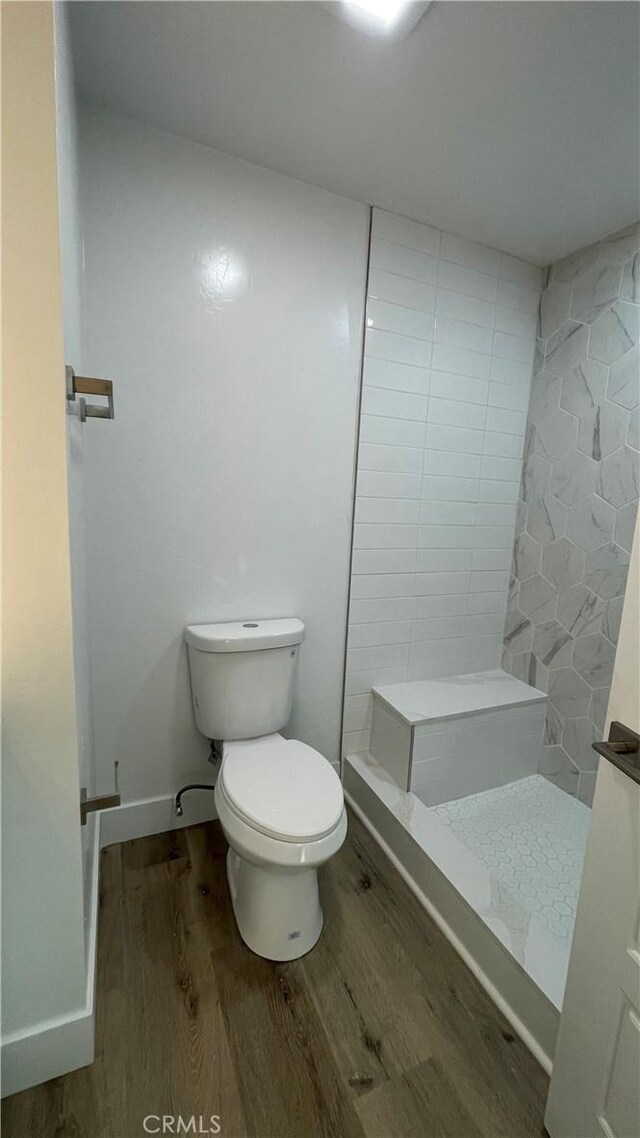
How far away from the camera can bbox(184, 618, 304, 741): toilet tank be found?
1.48 m

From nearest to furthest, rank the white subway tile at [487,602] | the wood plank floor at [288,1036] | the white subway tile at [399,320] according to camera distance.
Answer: the wood plank floor at [288,1036]
the white subway tile at [399,320]
the white subway tile at [487,602]

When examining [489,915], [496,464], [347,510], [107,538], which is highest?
[496,464]

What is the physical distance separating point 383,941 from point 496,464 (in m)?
1.79

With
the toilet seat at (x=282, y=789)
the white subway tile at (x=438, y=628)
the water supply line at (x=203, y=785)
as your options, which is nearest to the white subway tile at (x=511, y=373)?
the white subway tile at (x=438, y=628)

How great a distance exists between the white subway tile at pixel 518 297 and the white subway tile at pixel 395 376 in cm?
50

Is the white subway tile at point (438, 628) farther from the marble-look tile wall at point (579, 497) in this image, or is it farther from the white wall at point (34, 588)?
the white wall at point (34, 588)

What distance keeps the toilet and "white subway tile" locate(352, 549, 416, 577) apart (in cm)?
37

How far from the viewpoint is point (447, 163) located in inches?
55.6

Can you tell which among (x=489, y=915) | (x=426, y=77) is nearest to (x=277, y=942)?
(x=489, y=915)

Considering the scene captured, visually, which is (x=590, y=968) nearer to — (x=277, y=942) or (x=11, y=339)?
(x=277, y=942)

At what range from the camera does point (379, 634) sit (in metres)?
1.93

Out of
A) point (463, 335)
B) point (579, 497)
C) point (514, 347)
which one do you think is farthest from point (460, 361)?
point (579, 497)

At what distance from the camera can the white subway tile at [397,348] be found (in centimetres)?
170

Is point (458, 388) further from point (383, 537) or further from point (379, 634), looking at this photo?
point (379, 634)
